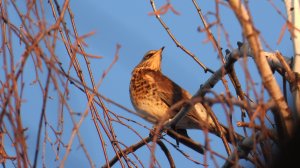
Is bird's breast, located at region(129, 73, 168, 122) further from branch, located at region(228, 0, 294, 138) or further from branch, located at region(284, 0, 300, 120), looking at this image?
branch, located at region(228, 0, 294, 138)

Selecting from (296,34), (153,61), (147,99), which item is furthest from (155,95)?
(296,34)

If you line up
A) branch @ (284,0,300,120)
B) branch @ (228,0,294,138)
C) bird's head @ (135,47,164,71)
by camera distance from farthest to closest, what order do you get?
bird's head @ (135,47,164,71)
branch @ (284,0,300,120)
branch @ (228,0,294,138)

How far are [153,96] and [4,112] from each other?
173 inches

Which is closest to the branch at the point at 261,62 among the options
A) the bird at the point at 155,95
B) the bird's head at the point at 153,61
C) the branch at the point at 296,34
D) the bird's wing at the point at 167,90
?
the branch at the point at 296,34

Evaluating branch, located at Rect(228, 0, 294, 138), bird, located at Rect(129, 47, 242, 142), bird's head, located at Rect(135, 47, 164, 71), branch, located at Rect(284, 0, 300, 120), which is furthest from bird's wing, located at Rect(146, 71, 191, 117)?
branch, located at Rect(228, 0, 294, 138)

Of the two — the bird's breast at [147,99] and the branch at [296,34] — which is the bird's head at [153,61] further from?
the branch at [296,34]

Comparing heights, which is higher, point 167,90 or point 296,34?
point 167,90

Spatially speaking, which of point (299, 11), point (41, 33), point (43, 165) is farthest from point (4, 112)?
point (299, 11)

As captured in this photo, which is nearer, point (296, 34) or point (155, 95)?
point (296, 34)

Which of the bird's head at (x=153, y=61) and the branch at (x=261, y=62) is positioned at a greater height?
the bird's head at (x=153, y=61)

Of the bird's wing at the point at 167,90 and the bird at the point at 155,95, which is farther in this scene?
the bird's wing at the point at 167,90

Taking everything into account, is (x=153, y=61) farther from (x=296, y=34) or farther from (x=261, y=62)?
(x=261, y=62)

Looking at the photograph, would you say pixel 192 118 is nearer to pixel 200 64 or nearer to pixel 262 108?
pixel 200 64

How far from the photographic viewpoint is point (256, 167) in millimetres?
→ 2703
